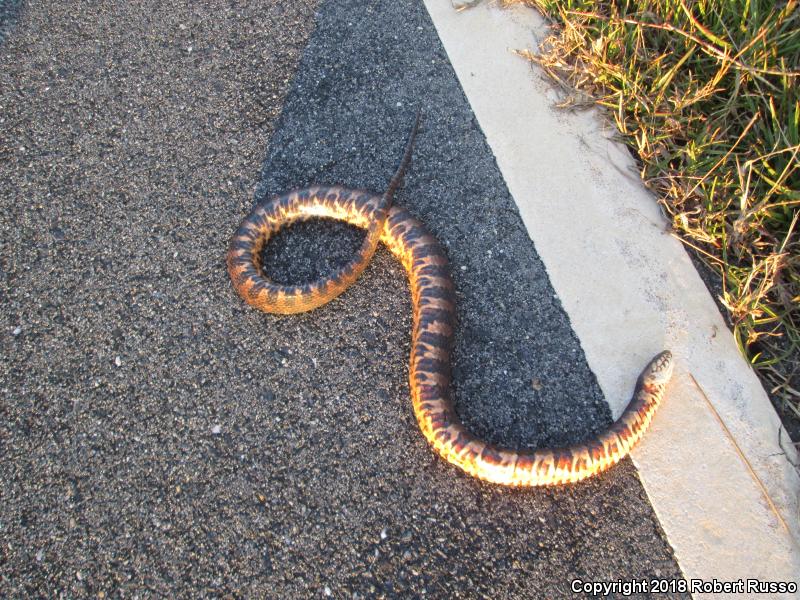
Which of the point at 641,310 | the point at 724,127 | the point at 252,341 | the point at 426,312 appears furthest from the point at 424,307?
the point at 724,127

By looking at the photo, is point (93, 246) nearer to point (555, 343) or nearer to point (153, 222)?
point (153, 222)

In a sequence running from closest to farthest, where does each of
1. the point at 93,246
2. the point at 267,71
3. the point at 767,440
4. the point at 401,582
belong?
the point at 401,582, the point at 767,440, the point at 93,246, the point at 267,71

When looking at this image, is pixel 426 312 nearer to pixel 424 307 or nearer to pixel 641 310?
pixel 424 307

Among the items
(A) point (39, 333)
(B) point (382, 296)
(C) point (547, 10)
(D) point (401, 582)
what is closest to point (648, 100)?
(C) point (547, 10)

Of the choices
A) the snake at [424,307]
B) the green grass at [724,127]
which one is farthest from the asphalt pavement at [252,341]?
the green grass at [724,127]

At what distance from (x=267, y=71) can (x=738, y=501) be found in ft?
13.5

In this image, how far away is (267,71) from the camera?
4.61m

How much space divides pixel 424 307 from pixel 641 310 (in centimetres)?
127

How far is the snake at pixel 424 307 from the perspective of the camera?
3145 mm

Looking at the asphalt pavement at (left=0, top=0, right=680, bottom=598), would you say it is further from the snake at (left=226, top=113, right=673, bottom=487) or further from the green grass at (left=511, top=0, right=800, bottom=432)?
the green grass at (left=511, top=0, right=800, bottom=432)

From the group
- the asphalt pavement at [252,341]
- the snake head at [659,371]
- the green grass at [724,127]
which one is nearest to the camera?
the asphalt pavement at [252,341]

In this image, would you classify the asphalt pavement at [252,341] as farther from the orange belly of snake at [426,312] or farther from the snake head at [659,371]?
the snake head at [659,371]

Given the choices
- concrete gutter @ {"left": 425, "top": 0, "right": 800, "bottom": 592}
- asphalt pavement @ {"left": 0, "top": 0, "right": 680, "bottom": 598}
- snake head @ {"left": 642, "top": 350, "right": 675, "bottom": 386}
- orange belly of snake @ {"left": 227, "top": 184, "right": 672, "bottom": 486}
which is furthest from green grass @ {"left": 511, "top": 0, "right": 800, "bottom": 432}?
asphalt pavement @ {"left": 0, "top": 0, "right": 680, "bottom": 598}

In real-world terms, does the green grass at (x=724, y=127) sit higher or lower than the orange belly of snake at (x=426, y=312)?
higher
